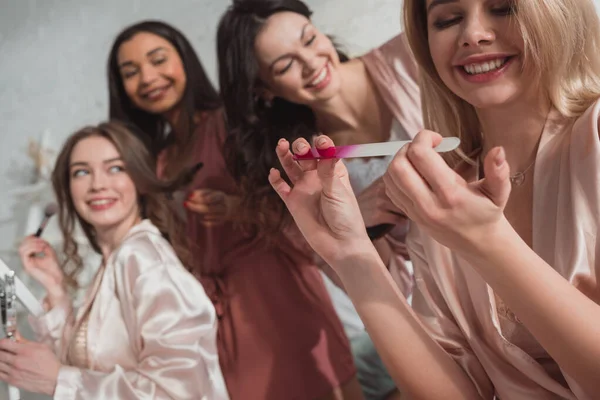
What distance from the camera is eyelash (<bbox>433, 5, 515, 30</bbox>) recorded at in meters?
0.69

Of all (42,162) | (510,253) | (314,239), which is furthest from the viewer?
(42,162)

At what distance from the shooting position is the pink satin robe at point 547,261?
25.7 inches

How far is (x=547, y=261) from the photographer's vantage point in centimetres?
70

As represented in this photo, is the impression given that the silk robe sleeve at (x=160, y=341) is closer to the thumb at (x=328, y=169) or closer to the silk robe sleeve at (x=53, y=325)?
the silk robe sleeve at (x=53, y=325)

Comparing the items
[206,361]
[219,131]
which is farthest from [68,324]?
[219,131]

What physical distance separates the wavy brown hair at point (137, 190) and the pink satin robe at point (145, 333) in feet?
0.14

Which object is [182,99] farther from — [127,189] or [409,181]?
[409,181]

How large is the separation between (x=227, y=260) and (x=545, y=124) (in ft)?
1.98

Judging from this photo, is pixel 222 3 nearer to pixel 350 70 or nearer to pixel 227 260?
pixel 350 70

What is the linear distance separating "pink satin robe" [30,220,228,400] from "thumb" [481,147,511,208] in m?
0.62

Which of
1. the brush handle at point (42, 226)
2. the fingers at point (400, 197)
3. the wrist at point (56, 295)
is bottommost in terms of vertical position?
the wrist at point (56, 295)

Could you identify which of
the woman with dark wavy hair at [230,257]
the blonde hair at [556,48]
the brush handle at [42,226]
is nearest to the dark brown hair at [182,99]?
the woman with dark wavy hair at [230,257]

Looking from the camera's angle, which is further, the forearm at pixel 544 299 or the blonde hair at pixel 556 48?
the blonde hair at pixel 556 48

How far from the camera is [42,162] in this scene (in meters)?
1.25
